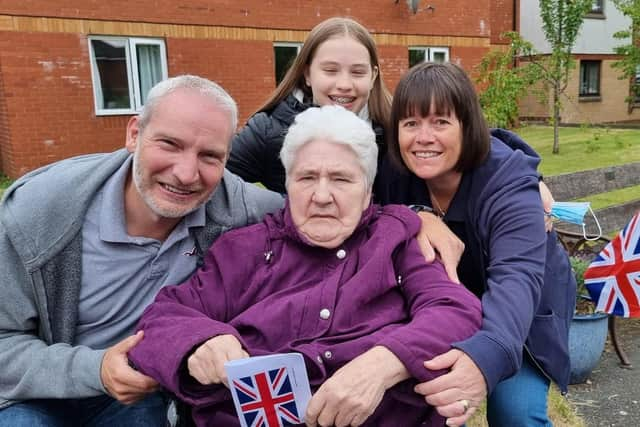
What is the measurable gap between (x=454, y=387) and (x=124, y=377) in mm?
989

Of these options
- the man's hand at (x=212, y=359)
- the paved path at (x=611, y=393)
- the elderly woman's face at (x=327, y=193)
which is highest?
the elderly woman's face at (x=327, y=193)

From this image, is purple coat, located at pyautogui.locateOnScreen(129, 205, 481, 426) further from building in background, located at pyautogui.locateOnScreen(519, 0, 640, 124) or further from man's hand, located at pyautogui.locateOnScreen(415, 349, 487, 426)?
building in background, located at pyautogui.locateOnScreen(519, 0, 640, 124)

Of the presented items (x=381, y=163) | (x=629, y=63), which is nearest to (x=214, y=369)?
(x=381, y=163)

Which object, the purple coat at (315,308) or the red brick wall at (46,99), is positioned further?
the red brick wall at (46,99)

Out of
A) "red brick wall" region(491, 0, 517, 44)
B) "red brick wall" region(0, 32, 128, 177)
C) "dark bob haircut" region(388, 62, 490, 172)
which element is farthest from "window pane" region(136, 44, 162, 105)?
"red brick wall" region(491, 0, 517, 44)

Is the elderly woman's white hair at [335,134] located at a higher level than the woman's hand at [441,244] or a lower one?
higher

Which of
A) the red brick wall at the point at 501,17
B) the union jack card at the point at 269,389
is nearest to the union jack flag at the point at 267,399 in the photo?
the union jack card at the point at 269,389

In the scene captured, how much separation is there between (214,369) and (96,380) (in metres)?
0.46

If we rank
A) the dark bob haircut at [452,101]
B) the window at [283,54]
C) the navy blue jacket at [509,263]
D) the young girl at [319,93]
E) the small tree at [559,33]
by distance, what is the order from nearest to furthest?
1. the navy blue jacket at [509,263]
2. the dark bob haircut at [452,101]
3. the young girl at [319,93]
4. the small tree at [559,33]
5. the window at [283,54]

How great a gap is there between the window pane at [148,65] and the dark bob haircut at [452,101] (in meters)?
9.65

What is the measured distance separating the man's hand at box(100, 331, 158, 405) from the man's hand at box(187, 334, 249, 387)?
20 centimetres

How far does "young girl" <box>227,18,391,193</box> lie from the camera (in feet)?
9.45

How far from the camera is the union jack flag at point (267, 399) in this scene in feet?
5.24

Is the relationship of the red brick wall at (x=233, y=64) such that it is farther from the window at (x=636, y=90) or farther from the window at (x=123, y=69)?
the window at (x=636, y=90)
